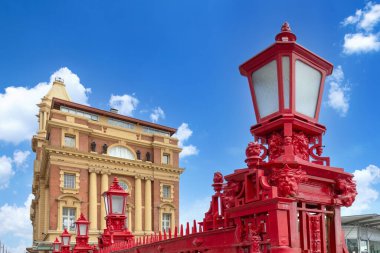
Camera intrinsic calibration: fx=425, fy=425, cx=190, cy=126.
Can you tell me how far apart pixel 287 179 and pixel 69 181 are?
3487 centimetres

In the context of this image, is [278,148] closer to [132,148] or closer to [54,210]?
[54,210]

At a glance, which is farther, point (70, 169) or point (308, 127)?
point (70, 169)

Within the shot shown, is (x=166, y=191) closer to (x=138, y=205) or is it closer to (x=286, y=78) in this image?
(x=138, y=205)

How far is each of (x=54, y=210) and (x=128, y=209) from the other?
687 centimetres

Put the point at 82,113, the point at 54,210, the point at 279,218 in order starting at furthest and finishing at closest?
1. the point at 82,113
2. the point at 54,210
3. the point at 279,218

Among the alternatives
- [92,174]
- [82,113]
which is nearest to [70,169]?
[92,174]

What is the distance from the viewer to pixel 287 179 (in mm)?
3121

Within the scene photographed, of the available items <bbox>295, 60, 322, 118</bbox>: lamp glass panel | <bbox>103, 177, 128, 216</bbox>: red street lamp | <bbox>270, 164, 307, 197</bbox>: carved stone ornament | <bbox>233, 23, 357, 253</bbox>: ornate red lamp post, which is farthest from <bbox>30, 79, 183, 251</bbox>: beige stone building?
<bbox>270, 164, 307, 197</bbox>: carved stone ornament

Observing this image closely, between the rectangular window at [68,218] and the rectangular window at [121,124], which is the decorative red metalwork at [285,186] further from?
the rectangular window at [121,124]

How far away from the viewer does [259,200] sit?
319 centimetres

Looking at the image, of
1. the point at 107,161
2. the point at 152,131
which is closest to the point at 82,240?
the point at 107,161

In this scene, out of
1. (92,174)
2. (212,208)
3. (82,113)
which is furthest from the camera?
(82,113)

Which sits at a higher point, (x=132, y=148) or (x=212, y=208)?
(x=132, y=148)

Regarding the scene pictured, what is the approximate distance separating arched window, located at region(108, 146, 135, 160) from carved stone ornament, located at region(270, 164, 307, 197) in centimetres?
3705
